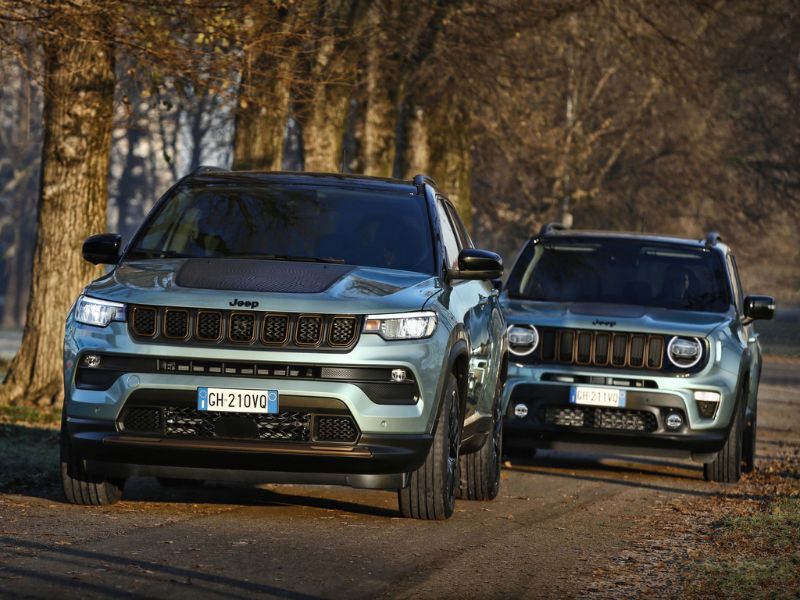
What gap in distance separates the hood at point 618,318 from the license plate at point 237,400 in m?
4.88

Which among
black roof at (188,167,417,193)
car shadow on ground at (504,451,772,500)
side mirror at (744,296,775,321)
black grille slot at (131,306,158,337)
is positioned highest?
black roof at (188,167,417,193)

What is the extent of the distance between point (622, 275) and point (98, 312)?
240 inches

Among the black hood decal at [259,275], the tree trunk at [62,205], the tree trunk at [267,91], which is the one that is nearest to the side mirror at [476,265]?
the black hood decal at [259,275]

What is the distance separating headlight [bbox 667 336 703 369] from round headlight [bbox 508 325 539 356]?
1.05 metres

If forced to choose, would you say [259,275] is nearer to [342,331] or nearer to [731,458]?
[342,331]

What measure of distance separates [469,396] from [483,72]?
51.1ft

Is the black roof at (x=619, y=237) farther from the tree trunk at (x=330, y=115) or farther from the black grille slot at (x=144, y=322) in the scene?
the tree trunk at (x=330, y=115)

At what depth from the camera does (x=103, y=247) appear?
9805 mm

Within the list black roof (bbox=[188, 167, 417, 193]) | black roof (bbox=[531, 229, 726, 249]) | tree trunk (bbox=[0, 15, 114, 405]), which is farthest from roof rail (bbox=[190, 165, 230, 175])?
tree trunk (bbox=[0, 15, 114, 405])

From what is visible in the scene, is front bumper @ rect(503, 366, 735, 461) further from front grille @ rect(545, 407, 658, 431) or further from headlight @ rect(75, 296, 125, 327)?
headlight @ rect(75, 296, 125, 327)

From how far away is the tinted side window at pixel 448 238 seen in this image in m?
10.2

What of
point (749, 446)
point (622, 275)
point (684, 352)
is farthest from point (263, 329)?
point (749, 446)

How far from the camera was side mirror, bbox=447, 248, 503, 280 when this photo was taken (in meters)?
9.89

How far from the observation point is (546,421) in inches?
512
